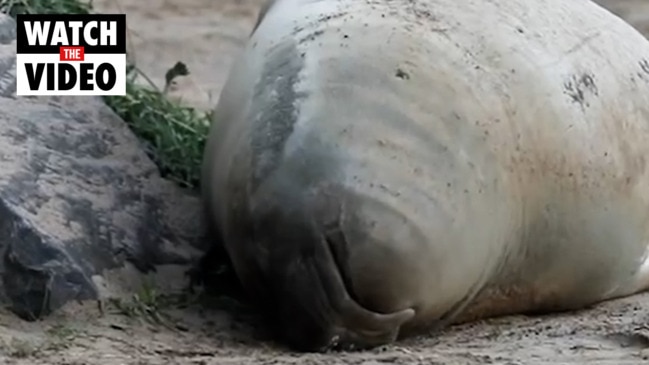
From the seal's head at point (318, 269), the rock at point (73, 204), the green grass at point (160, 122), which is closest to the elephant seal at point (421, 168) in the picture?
the seal's head at point (318, 269)

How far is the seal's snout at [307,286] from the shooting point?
2316mm

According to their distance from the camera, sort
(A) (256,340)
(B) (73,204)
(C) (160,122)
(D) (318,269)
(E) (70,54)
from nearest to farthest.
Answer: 1. (D) (318,269)
2. (A) (256,340)
3. (B) (73,204)
4. (E) (70,54)
5. (C) (160,122)

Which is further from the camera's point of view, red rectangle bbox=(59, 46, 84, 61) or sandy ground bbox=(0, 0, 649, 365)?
red rectangle bbox=(59, 46, 84, 61)

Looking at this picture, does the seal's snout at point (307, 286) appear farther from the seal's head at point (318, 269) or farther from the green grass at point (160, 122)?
the green grass at point (160, 122)

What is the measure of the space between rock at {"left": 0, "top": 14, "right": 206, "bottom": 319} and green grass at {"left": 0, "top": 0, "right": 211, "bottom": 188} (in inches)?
3.3

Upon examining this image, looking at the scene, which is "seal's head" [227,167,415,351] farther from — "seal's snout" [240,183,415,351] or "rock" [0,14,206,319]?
"rock" [0,14,206,319]

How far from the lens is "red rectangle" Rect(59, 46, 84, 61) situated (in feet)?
10.8

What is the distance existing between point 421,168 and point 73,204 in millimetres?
753

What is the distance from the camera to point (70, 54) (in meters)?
3.31

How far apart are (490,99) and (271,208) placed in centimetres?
47

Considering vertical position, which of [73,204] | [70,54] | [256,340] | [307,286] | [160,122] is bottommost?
[256,340]

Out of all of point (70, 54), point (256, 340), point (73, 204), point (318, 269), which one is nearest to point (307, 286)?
point (318, 269)

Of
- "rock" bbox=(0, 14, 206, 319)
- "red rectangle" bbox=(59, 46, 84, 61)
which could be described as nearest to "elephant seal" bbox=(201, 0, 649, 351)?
"rock" bbox=(0, 14, 206, 319)

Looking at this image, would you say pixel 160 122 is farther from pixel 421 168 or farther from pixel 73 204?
pixel 421 168
